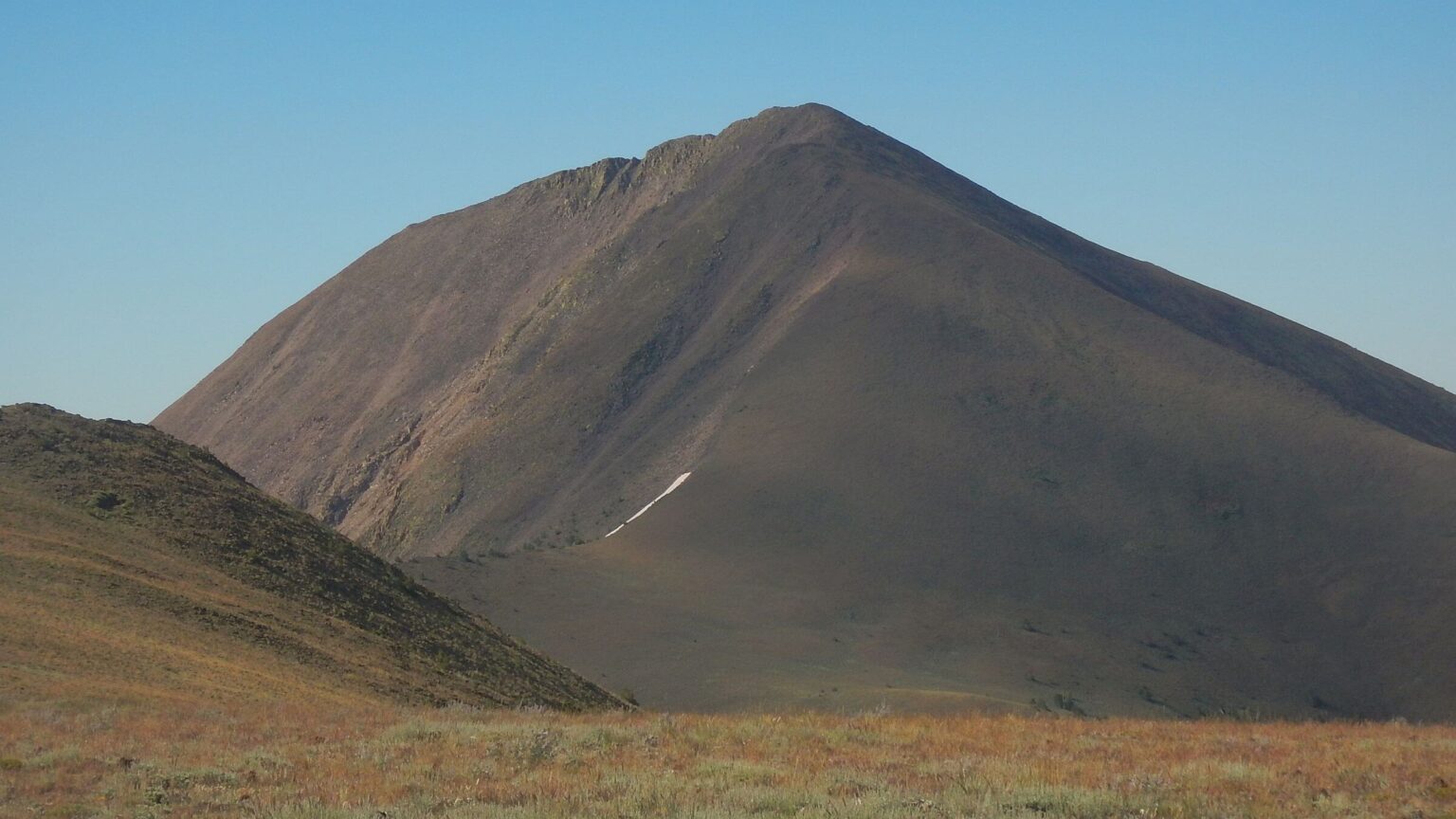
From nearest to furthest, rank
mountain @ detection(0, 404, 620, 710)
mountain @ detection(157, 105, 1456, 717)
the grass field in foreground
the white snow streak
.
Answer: the grass field in foreground
mountain @ detection(0, 404, 620, 710)
mountain @ detection(157, 105, 1456, 717)
the white snow streak

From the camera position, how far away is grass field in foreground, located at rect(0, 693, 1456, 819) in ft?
41.4

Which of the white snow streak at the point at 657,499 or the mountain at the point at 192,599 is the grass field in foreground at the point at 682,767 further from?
the white snow streak at the point at 657,499

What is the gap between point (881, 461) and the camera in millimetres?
82750

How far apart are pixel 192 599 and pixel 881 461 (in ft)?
191

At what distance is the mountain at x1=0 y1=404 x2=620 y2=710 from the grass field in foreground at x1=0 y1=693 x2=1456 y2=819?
3.56m

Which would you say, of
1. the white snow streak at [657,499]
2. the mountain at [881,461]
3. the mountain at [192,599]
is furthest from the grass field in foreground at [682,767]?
the white snow streak at [657,499]

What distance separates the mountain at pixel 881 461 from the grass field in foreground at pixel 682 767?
33.3 m

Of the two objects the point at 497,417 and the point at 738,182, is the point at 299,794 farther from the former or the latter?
the point at 738,182

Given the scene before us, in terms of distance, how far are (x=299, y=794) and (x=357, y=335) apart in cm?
13293

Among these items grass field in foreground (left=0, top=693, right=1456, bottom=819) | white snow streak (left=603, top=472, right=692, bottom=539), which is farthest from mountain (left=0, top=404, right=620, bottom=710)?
white snow streak (left=603, top=472, right=692, bottom=539)

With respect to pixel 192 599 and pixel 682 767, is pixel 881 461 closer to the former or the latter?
pixel 192 599

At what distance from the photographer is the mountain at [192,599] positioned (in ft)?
73.9

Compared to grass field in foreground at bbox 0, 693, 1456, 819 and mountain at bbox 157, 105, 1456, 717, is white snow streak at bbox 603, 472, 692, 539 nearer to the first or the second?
mountain at bbox 157, 105, 1456, 717

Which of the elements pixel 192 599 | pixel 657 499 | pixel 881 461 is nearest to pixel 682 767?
pixel 192 599
